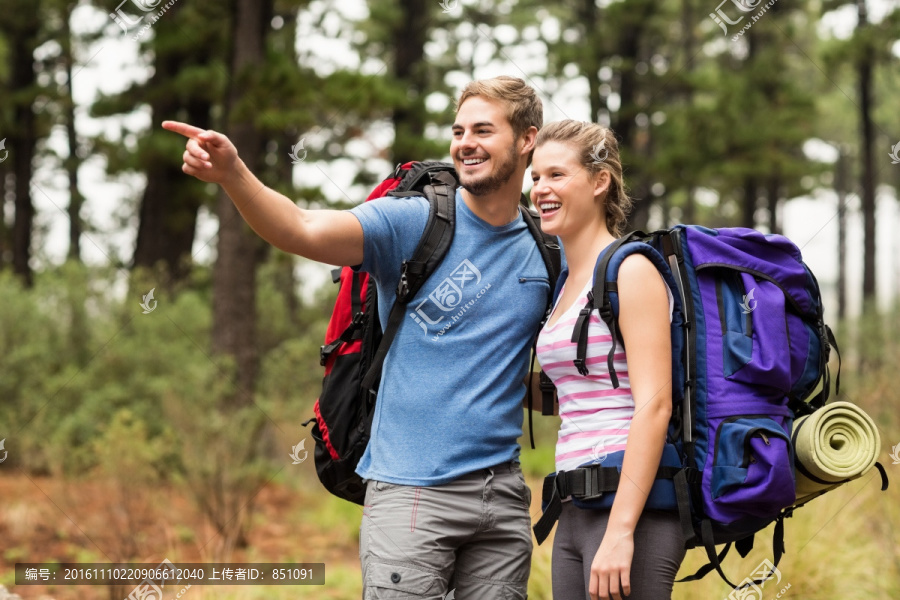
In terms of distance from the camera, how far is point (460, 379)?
255 centimetres

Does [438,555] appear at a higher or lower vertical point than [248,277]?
lower

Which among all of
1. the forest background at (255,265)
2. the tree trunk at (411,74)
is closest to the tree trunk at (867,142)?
the forest background at (255,265)

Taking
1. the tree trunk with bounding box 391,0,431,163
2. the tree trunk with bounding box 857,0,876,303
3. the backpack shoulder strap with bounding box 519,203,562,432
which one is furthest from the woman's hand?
the tree trunk with bounding box 857,0,876,303

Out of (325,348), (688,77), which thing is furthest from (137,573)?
(688,77)

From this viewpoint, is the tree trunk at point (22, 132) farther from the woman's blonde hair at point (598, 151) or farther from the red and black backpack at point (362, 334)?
the woman's blonde hair at point (598, 151)

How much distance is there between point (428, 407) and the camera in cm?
254

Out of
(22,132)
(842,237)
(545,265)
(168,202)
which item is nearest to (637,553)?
(545,265)

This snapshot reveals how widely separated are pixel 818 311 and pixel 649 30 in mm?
13604

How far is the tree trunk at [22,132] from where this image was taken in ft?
52.0

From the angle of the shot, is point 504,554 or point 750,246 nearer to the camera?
point 750,246

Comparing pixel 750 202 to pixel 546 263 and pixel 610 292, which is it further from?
pixel 610 292

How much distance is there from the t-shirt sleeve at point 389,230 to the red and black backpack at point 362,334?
0.10ft

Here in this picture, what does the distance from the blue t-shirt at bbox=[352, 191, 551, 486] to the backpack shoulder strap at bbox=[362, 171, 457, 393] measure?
2 cm

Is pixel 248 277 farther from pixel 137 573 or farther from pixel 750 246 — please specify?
pixel 750 246
